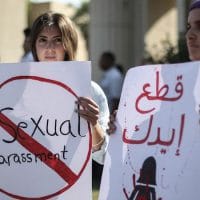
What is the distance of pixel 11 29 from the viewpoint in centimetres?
1403

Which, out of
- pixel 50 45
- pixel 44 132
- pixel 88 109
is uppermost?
pixel 50 45

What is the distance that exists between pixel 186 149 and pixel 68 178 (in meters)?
0.61

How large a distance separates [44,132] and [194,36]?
0.78 metres

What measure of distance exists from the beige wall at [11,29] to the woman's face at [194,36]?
10.6m

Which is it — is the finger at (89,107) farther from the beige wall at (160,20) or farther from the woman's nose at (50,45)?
the beige wall at (160,20)

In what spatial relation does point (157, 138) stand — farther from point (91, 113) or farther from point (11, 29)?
point (11, 29)

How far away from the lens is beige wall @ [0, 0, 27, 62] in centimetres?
1376

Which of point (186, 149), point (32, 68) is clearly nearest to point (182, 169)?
point (186, 149)

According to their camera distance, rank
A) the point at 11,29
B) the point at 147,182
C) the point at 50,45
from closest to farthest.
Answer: the point at 147,182 → the point at 50,45 → the point at 11,29

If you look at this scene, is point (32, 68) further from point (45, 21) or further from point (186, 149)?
point (186, 149)

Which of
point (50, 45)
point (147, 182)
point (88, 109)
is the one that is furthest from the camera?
point (50, 45)

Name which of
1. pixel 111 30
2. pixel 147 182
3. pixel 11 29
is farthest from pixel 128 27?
pixel 147 182

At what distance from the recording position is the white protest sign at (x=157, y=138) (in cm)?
287

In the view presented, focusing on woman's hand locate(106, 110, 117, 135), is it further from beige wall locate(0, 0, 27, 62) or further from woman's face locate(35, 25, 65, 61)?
beige wall locate(0, 0, 27, 62)
